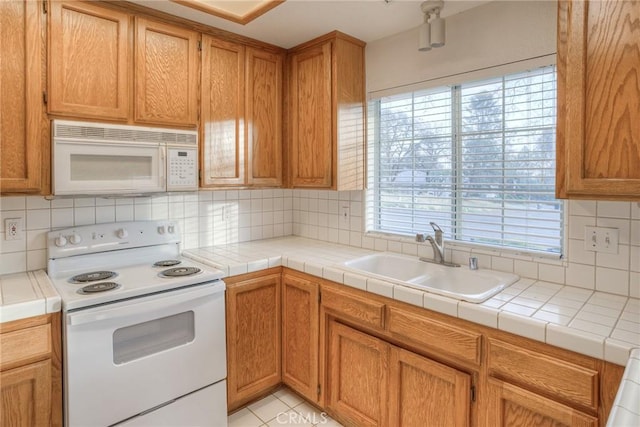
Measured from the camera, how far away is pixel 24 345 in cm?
143

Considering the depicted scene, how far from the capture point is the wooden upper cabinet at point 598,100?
1.17 m

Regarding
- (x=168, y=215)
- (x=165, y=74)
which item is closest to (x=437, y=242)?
(x=168, y=215)

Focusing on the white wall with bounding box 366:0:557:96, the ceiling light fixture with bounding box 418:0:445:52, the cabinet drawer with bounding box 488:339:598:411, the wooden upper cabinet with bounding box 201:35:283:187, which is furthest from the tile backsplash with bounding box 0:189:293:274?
the cabinet drawer with bounding box 488:339:598:411

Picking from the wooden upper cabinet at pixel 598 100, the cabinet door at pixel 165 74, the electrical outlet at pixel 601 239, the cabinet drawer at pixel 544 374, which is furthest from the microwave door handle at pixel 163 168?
the electrical outlet at pixel 601 239

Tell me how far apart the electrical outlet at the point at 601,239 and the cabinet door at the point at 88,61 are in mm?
2312

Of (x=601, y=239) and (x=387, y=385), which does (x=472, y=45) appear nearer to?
(x=601, y=239)

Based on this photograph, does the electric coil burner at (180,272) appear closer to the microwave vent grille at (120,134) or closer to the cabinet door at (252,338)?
the cabinet door at (252,338)

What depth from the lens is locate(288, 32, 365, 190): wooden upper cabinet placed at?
7.59ft

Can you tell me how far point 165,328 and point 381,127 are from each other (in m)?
1.79

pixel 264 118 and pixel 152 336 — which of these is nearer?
pixel 152 336

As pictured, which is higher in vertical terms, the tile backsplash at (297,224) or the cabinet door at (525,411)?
the tile backsplash at (297,224)

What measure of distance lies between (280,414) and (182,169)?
1532 millimetres

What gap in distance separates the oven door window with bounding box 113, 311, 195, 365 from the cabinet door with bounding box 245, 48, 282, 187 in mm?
1018

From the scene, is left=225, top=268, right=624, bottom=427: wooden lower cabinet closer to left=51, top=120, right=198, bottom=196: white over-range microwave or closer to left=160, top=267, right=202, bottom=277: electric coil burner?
left=160, top=267, right=202, bottom=277: electric coil burner
